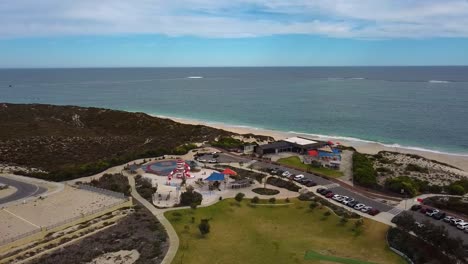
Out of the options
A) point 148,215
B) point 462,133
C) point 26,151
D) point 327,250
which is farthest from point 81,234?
point 462,133

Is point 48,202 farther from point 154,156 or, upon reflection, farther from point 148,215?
point 154,156

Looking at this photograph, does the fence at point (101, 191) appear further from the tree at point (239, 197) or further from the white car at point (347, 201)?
the white car at point (347, 201)

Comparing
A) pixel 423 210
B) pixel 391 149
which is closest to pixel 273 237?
pixel 423 210

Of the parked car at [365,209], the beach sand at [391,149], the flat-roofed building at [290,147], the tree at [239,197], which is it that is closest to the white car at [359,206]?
the parked car at [365,209]

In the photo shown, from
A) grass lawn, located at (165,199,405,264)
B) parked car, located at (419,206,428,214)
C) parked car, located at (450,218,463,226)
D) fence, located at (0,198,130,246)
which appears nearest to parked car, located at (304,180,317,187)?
grass lawn, located at (165,199,405,264)

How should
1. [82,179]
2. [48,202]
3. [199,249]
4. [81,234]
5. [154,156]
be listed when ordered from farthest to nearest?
[154,156]
[82,179]
[48,202]
[81,234]
[199,249]

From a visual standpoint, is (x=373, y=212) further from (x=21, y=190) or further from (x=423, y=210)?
(x=21, y=190)
